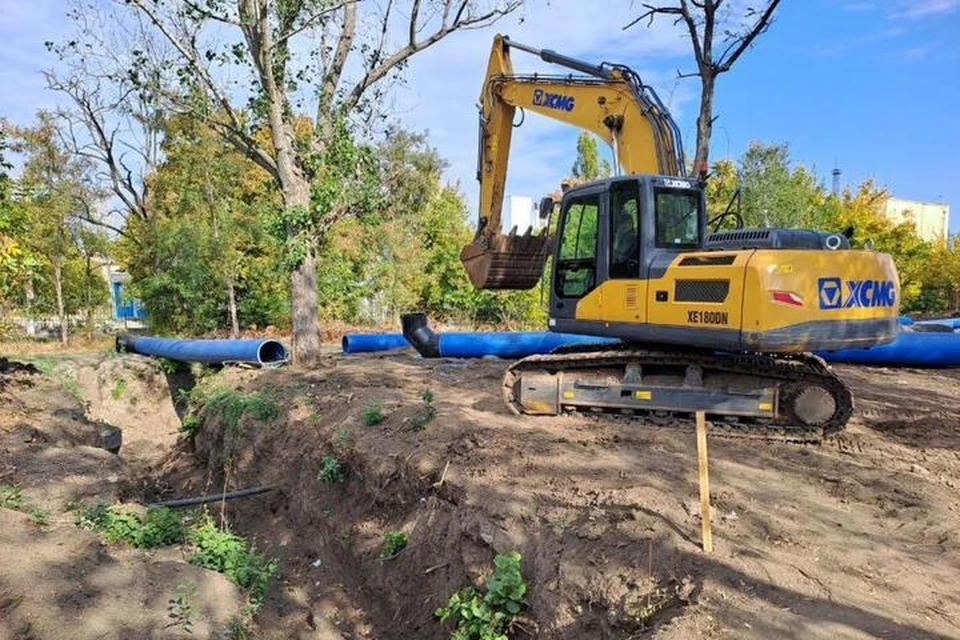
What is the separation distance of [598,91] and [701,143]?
4597 mm

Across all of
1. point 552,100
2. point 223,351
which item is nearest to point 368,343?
point 223,351

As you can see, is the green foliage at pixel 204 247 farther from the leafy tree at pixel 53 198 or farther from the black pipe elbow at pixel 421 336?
the black pipe elbow at pixel 421 336

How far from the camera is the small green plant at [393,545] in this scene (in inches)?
222

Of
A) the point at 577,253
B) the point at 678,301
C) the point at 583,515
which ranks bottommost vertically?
the point at 583,515

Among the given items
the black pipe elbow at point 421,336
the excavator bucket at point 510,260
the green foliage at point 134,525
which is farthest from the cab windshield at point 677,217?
the black pipe elbow at point 421,336

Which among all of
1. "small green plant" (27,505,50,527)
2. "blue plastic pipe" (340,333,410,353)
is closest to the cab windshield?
"small green plant" (27,505,50,527)

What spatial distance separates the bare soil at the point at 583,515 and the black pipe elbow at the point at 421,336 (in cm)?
331

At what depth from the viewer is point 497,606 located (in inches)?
165

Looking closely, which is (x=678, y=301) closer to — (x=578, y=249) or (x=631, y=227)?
(x=631, y=227)

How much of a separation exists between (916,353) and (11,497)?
1229cm

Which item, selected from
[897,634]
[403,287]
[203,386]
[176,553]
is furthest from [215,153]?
[897,634]

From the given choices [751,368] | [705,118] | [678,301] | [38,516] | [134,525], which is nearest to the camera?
[38,516]

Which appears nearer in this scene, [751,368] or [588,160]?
[751,368]

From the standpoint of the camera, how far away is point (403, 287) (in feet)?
72.4
